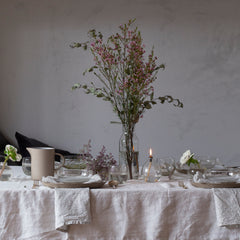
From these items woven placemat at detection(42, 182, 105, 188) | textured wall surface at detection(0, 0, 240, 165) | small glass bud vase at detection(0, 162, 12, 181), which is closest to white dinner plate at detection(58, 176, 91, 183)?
woven placemat at detection(42, 182, 105, 188)

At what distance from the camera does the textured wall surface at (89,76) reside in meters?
4.18

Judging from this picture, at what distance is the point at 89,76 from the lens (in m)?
4.25

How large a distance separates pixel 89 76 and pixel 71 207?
109 inches

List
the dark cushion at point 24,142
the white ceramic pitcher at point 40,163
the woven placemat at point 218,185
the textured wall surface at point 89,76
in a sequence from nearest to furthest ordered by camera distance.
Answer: the woven placemat at point 218,185, the white ceramic pitcher at point 40,163, the dark cushion at point 24,142, the textured wall surface at point 89,76

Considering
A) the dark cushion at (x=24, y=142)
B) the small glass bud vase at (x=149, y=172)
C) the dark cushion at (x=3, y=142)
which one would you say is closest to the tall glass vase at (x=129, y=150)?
the small glass bud vase at (x=149, y=172)

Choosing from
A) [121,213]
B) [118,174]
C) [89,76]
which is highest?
[89,76]

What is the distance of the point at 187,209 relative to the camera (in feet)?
5.38

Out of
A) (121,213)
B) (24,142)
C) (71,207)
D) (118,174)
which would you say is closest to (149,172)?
(118,174)

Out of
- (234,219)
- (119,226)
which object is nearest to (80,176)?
(119,226)

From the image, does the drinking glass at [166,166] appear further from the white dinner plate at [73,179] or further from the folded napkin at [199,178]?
the white dinner plate at [73,179]

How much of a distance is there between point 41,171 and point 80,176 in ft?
0.57

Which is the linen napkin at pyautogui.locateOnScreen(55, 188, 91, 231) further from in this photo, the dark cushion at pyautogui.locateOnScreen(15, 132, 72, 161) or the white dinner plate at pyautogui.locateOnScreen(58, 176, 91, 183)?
the dark cushion at pyautogui.locateOnScreen(15, 132, 72, 161)

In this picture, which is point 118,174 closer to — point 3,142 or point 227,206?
point 227,206

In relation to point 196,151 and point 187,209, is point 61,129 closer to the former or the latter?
point 196,151
